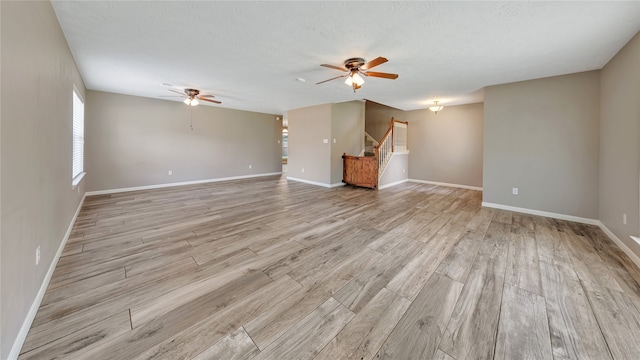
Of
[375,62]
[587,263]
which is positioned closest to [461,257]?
[587,263]

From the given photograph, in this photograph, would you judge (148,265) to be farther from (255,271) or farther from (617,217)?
(617,217)

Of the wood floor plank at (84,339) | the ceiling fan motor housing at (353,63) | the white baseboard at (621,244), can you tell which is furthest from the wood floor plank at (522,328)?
the ceiling fan motor housing at (353,63)

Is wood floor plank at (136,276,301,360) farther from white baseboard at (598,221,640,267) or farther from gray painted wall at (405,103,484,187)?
gray painted wall at (405,103,484,187)

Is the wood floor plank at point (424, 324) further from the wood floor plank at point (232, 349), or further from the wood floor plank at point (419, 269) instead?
the wood floor plank at point (232, 349)

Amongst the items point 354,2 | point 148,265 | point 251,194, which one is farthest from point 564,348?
point 251,194

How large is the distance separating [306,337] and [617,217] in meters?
4.21

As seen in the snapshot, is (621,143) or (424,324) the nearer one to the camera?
(424,324)

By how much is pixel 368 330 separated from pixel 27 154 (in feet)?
8.66

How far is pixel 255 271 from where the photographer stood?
2195mm

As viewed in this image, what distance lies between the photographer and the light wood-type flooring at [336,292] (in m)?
1.38

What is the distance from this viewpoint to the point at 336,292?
1888 millimetres

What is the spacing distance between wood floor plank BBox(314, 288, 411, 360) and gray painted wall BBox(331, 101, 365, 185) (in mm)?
5119

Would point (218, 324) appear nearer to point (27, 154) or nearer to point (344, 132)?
point (27, 154)

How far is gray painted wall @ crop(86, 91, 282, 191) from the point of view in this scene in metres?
5.47
